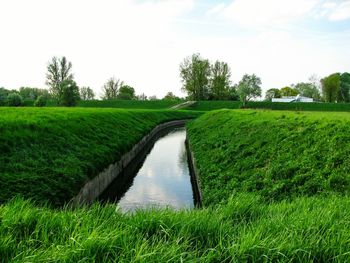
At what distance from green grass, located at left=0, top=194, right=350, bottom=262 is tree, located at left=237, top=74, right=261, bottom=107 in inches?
3020

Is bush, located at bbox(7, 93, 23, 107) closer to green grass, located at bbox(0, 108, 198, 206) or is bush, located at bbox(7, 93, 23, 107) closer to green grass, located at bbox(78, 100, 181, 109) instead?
green grass, located at bbox(78, 100, 181, 109)

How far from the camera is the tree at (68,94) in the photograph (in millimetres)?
58906

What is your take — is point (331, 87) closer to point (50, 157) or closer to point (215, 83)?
point (215, 83)

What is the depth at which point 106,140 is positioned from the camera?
19094mm

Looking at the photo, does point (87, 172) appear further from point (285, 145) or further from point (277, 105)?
point (277, 105)

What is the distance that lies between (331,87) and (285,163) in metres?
103

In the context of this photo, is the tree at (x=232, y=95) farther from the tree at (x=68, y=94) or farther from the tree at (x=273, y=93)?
the tree at (x=68, y=94)

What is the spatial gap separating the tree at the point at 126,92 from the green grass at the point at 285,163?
9337 centimetres

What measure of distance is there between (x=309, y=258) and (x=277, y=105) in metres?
84.2

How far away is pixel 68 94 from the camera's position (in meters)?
59.1

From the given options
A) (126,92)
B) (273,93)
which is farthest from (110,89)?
(273,93)

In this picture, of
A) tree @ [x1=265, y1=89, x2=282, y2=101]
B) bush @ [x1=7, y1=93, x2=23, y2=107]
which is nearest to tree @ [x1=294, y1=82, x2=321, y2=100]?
tree @ [x1=265, y1=89, x2=282, y2=101]

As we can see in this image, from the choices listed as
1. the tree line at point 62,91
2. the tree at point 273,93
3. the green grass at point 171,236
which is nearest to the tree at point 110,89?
the tree line at point 62,91

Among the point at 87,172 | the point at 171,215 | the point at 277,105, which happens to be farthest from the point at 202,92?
the point at 171,215
